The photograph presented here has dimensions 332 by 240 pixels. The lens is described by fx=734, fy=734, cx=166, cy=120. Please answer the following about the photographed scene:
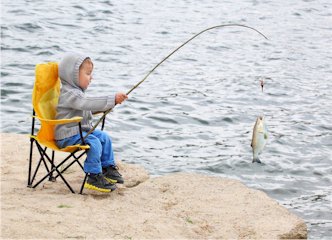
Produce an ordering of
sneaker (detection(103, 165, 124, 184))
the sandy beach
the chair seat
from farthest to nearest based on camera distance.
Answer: sneaker (detection(103, 165, 124, 184)) < the chair seat < the sandy beach

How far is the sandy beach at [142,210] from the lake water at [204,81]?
84cm

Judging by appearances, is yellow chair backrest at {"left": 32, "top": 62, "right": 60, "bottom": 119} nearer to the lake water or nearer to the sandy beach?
the sandy beach

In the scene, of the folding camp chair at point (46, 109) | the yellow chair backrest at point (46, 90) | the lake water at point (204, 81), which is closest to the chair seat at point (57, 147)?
the folding camp chair at point (46, 109)

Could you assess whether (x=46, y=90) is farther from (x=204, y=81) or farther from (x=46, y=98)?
(x=204, y=81)

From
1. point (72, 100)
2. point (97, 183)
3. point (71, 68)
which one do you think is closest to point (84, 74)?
point (71, 68)

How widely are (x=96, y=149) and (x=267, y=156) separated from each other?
12.0 feet

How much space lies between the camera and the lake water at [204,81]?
368 inches

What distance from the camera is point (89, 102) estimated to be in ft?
21.9

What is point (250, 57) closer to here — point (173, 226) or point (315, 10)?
point (315, 10)

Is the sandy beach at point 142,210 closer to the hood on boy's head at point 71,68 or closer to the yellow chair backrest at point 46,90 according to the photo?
the yellow chair backrest at point 46,90

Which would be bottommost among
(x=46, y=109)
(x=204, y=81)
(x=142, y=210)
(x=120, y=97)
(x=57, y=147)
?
(x=204, y=81)

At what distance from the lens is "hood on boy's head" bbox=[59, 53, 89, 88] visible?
6.75 meters

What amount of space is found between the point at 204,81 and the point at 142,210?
271 inches

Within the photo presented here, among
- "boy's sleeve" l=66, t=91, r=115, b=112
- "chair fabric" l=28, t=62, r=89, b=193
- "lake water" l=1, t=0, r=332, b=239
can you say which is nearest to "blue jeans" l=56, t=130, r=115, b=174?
"chair fabric" l=28, t=62, r=89, b=193
